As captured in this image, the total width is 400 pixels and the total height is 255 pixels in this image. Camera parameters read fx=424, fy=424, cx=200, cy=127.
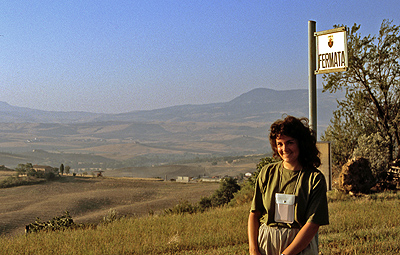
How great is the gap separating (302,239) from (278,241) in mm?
205

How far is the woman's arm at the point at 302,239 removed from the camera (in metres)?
3.34

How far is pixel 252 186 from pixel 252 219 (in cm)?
1208

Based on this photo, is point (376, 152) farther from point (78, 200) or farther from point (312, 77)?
point (78, 200)

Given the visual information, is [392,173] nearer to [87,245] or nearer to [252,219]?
[87,245]

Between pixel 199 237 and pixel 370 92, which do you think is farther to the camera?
pixel 370 92

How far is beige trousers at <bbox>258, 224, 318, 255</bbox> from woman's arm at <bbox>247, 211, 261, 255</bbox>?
0.21 feet

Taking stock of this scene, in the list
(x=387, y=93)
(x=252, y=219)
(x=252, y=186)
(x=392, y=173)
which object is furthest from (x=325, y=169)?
(x=387, y=93)

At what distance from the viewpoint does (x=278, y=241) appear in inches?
136

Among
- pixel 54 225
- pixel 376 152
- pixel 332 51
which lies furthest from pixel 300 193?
pixel 376 152

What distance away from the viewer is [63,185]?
137 ft

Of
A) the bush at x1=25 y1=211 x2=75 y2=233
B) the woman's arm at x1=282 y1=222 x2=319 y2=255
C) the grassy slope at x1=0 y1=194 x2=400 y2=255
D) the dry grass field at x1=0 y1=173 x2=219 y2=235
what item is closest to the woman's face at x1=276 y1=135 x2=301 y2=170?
the woman's arm at x1=282 y1=222 x2=319 y2=255

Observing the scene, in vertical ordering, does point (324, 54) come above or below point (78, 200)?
above

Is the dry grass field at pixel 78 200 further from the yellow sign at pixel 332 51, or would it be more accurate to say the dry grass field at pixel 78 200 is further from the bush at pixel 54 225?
the yellow sign at pixel 332 51

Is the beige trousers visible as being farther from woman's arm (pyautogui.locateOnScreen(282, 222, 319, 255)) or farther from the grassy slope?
the grassy slope
